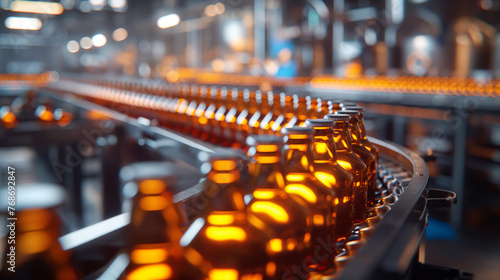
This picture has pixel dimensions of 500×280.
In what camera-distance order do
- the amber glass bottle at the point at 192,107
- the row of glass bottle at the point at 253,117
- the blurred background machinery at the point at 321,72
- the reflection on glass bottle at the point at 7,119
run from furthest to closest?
the blurred background machinery at the point at 321,72 < the reflection on glass bottle at the point at 7,119 < the amber glass bottle at the point at 192,107 < the row of glass bottle at the point at 253,117

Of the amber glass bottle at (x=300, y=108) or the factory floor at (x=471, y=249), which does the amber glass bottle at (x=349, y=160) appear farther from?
the factory floor at (x=471, y=249)

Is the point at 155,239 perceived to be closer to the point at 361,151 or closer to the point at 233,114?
the point at 361,151

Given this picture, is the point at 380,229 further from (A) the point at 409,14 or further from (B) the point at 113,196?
(A) the point at 409,14

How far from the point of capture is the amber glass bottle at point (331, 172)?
25.9 inches

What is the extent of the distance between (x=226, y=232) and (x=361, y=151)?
0.45 meters

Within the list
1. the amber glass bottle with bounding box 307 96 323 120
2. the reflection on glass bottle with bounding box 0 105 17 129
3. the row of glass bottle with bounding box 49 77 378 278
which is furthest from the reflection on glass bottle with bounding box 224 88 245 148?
the reflection on glass bottle with bounding box 0 105 17 129

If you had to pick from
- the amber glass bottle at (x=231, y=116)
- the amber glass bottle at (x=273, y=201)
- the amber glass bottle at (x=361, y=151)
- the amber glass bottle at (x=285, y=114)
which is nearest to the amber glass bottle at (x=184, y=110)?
the amber glass bottle at (x=231, y=116)

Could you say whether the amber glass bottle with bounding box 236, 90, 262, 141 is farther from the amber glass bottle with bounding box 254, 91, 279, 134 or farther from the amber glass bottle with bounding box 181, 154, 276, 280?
the amber glass bottle with bounding box 181, 154, 276, 280

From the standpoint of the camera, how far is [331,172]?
0.68 m

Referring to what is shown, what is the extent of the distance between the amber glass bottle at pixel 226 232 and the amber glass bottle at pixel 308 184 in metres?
0.13

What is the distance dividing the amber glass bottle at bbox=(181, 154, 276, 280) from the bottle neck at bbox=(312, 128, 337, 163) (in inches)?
8.9

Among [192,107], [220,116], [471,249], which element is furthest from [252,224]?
Answer: [471,249]

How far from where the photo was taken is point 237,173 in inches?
18.3

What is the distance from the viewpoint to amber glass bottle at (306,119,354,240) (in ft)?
2.16
